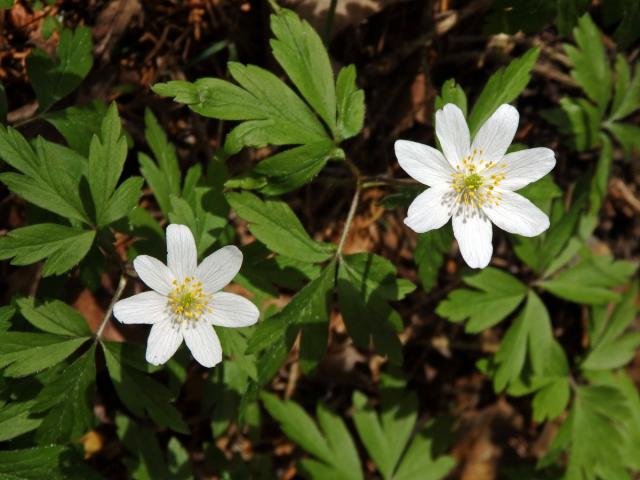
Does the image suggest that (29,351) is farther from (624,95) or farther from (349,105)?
(624,95)

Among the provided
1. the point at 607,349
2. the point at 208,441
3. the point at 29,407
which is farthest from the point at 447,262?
the point at 29,407

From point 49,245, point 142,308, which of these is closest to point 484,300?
point 142,308

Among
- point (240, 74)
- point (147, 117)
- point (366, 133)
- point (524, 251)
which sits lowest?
point (524, 251)

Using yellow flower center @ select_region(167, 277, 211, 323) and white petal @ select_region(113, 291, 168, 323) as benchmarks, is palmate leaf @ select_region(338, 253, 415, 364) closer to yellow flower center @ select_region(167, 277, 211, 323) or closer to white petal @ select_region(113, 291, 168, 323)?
yellow flower center @ select_region(167, 277, 211, 323)

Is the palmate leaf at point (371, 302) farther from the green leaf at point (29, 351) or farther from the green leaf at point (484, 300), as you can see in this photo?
the green leaf at point (29, 351)

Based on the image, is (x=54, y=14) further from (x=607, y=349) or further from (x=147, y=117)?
(x=607, y=349)

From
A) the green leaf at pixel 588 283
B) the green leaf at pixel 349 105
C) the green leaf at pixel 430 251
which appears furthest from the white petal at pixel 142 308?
the green leaf at pixel 588 283
